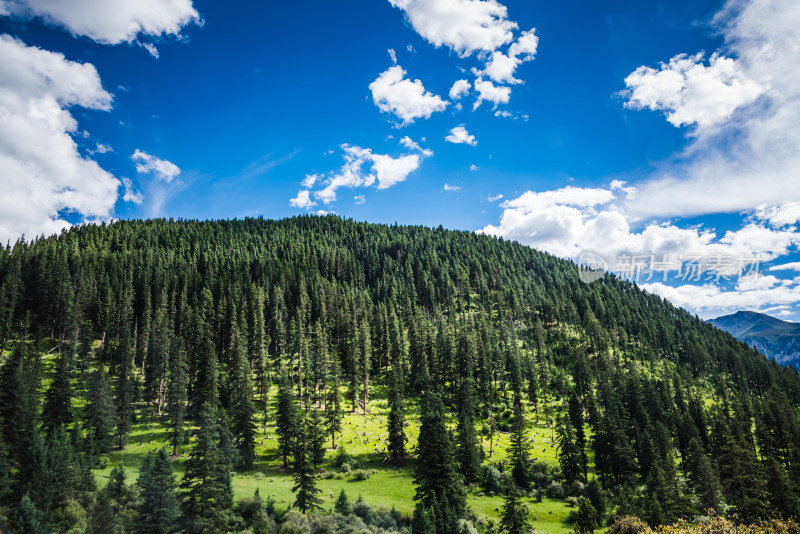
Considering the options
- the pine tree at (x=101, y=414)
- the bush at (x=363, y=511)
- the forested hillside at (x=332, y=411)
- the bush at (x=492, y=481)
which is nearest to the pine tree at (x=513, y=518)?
the forested hillside at (x=332, y=411)

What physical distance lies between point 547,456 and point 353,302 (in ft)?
256

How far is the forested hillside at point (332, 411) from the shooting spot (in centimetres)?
4606

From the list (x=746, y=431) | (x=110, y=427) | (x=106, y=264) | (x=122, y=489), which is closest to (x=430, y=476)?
(x=122, y=489)

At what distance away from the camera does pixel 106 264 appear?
140 meters

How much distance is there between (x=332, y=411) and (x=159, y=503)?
3700cm

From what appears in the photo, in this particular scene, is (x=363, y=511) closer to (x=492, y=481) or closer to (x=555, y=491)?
(x=492, y=481)

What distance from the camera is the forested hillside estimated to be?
1813 inches

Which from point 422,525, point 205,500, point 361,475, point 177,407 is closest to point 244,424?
point 177,407

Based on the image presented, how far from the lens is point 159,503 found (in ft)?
127

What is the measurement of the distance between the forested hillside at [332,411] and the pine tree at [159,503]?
0.20m

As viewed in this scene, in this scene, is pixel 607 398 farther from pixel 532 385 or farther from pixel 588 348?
pixel 588 348

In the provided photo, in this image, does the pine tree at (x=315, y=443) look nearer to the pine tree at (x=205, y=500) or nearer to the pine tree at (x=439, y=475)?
the pine tree at (x=439, y=475)

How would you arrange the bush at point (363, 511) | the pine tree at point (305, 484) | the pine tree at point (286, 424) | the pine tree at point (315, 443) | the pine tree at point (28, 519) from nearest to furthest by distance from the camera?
1. the pine tree at point (28, 519)
2. the bush at point (363, 511)
3. the pine tree at point (305, 484)
4. the pine tree at point (315, 443)
5. the pine tree at point (286, 424)

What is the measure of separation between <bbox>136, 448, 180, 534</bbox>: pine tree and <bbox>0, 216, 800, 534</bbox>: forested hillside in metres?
0.20
